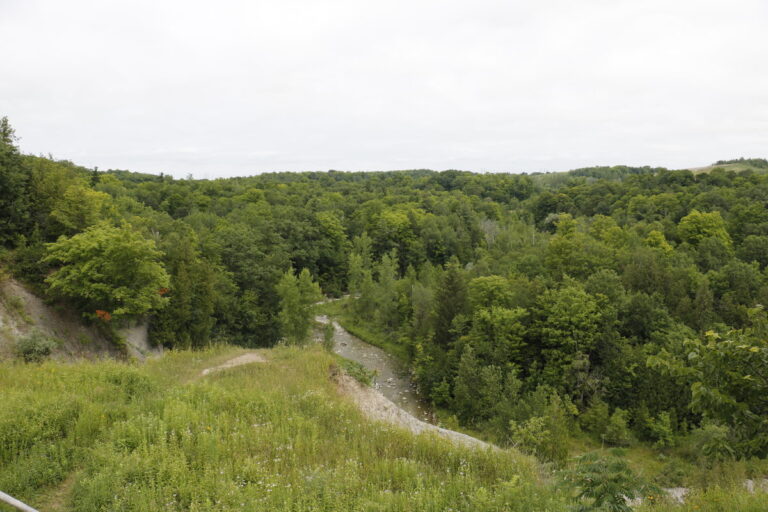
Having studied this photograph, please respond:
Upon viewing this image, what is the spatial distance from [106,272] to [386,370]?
23810mm

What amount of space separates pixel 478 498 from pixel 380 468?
5.79 feet

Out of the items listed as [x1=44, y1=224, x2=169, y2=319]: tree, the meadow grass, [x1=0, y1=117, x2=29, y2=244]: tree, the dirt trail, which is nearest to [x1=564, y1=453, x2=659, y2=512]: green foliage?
the meadow grass

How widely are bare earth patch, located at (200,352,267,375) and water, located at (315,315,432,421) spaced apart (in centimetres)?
1372

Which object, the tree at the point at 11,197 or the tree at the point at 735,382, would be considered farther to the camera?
the tree at the point at 11,197

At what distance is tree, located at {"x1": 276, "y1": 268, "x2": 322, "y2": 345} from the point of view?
33438 millimetres

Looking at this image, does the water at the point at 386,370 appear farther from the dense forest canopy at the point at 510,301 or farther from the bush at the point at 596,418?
the bush at the point at 596,418

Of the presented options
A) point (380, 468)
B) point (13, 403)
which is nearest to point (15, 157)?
point (13, 403)

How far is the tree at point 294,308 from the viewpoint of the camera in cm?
3344

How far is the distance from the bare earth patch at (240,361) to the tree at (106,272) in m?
9.89

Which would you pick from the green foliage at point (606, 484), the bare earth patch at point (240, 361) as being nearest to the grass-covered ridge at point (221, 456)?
the green foliage at point (606, 484)

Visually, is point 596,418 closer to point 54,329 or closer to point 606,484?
point 606,484

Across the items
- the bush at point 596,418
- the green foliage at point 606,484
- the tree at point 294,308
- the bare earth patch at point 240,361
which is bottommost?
the bush at point 596,418

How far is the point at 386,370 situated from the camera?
125 ft

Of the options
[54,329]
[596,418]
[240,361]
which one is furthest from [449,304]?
[54,329]
